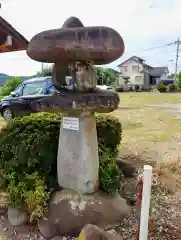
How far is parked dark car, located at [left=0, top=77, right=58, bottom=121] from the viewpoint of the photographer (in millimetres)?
10666

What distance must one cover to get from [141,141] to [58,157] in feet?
Answer: 14.2

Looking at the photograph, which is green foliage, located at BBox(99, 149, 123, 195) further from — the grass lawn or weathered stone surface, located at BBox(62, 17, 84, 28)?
the grass lawn

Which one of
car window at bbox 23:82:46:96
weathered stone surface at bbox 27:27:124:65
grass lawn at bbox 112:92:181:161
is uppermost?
weathered stone surface at bbox 27:27:124:65

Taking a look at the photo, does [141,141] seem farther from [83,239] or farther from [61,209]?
[83,239]

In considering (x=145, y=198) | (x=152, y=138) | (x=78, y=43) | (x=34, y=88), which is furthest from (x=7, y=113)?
(x=145, y=198)

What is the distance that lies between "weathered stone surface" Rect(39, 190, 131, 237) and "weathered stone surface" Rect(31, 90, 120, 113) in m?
1.11

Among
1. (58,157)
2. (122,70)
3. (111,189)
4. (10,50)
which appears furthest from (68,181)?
(122,70)

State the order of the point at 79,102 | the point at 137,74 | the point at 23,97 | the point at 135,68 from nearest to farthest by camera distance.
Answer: the point at 79,102 < the point at 23,97 < the point at 137,74 < the point at 135,68

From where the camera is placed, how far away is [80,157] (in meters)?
3.59

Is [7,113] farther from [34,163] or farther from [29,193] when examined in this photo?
[29,193]

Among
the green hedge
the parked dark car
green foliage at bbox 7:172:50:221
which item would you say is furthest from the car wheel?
green foliage at bbox 7:172:50:221

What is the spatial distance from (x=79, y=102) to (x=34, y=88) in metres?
8.18

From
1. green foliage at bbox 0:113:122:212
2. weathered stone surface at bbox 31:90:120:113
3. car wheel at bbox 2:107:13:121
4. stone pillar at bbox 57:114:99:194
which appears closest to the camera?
weathered stone surface at bbox 31:90:120:113

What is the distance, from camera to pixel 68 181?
148 inches
